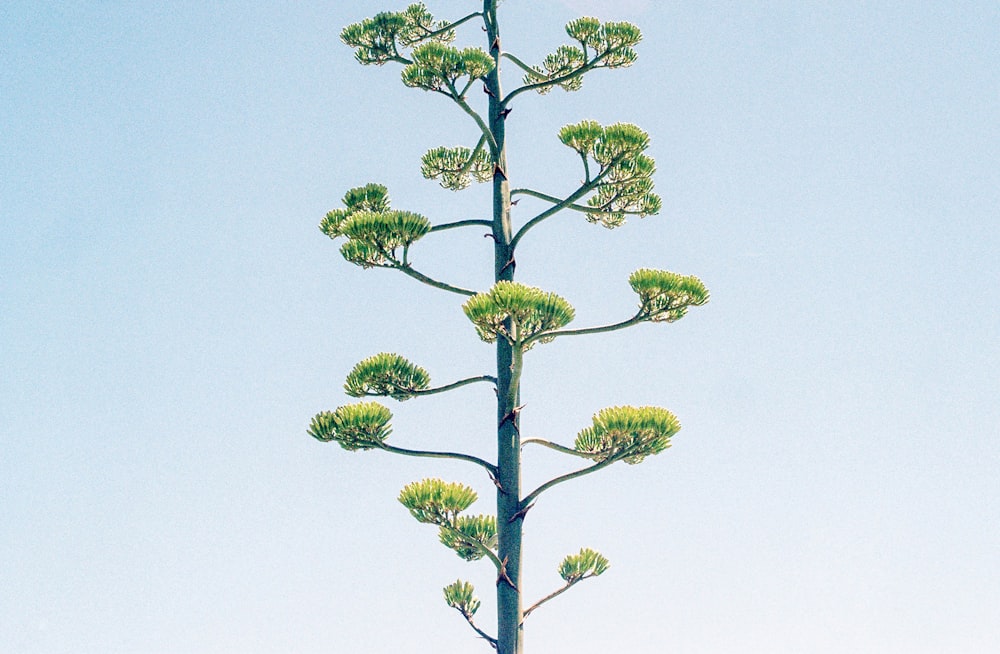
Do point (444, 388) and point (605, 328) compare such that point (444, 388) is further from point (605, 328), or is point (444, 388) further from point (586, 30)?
point (586, 30)

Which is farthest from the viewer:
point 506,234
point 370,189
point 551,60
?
point 551,60

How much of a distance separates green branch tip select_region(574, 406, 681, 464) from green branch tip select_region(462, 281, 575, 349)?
0.82 metres

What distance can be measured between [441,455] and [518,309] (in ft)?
4.74

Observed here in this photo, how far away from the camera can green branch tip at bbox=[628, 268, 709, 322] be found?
273 inches

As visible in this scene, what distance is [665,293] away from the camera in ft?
22.9

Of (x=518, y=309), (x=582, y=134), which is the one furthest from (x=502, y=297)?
(x=582, y=134)

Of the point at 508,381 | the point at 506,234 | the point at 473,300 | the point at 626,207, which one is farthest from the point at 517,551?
the point at 626,207

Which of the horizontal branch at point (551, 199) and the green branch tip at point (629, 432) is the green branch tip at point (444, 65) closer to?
the horizontal branch at point (551, 199)

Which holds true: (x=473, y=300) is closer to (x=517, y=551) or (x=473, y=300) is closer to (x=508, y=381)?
(x=508, y=381)

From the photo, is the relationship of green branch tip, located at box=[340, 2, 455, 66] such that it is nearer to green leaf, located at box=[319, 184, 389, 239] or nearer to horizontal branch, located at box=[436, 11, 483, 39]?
horizontal branch, located at box=[436, 11, 483, 39]

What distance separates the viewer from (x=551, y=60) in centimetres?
880

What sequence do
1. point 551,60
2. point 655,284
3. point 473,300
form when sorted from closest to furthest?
1. point 473,300
2. point 655,284
3. point 551,60

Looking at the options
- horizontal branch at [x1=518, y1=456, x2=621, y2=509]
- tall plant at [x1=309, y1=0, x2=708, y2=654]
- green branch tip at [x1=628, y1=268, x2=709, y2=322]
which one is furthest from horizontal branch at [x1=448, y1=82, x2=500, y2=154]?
horizontal branch at [x1=518, y1=456, x2=621, y2=509]

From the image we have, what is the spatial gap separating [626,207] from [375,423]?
3047mm
